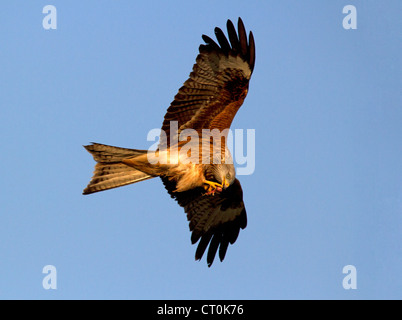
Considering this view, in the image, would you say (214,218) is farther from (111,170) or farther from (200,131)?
(111,170)

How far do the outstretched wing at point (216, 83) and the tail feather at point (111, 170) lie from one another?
0.80 metres

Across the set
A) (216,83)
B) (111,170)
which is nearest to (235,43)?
(216,83)

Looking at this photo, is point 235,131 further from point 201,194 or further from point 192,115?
point 201,194

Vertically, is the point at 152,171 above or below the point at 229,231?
above

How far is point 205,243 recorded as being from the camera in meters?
12.4

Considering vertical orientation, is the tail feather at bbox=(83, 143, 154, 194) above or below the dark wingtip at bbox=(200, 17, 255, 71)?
below

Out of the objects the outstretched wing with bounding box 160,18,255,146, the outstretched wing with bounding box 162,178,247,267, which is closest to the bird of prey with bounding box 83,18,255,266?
the outstretched wing with bounding box 160,18,255,146

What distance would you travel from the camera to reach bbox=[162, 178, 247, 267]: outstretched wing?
1236 centimetres

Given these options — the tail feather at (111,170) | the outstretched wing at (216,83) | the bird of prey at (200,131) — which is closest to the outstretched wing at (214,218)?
the bird of prey at (200,131)

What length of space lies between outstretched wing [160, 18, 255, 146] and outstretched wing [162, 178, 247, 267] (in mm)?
1845

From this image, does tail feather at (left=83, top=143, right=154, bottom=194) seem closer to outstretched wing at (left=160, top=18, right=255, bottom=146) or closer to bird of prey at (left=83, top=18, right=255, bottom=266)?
bird of prey at (left=83, top=18, right=255, bottom=266)

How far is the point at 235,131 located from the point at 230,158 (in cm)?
44

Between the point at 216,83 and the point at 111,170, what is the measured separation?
2.14 meters
